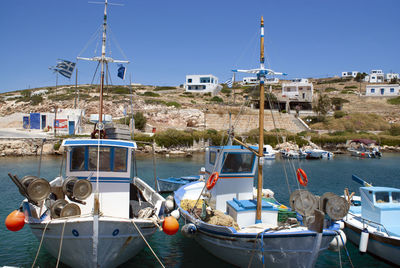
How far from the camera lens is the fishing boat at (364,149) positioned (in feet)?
168

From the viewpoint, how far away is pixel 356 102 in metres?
98.4

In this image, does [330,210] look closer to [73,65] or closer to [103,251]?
[103,251]

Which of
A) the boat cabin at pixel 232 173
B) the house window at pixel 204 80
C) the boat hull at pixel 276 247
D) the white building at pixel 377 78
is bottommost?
the boat hull at pixel 276 247

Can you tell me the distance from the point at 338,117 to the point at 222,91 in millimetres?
44769

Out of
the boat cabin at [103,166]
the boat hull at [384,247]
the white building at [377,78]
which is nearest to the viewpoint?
the boat cabin at [103,166]

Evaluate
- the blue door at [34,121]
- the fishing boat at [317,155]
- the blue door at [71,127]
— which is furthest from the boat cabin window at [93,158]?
the blue door at [34,121]

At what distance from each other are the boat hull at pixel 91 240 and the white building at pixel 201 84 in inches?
3770

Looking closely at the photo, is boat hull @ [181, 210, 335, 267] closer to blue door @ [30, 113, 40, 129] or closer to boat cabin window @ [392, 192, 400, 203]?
boat cabin window @ [392, 192, 400, 203]

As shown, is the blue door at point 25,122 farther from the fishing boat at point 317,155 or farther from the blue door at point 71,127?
the fishing boat at point 317,155

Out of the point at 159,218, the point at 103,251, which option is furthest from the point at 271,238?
the point at 103,251

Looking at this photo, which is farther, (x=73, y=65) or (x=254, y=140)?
(x=254, y=140)

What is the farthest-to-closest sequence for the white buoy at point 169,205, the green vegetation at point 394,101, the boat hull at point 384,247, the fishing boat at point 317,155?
the green vegetation at point 394,101, the fishing boat at point 317,155, the white buoy at point 169,205, the boat hull at point 384,247

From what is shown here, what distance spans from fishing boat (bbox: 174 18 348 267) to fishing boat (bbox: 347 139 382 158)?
45.1m

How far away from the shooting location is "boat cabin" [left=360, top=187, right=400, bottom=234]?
12.9 meters
